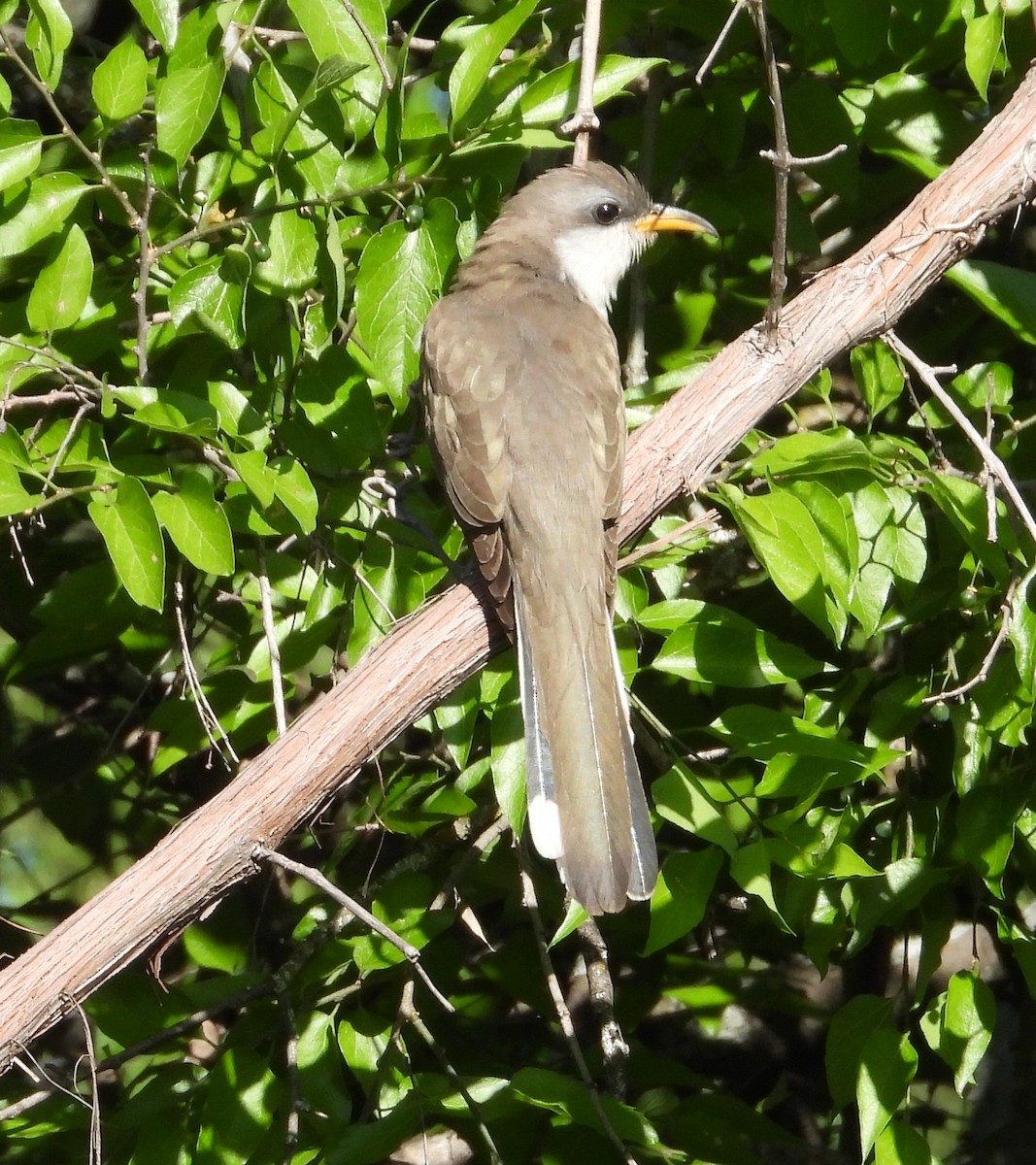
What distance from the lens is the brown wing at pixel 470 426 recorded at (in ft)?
10.5

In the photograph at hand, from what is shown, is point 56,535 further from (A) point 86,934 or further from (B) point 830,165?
(B) point 830,165

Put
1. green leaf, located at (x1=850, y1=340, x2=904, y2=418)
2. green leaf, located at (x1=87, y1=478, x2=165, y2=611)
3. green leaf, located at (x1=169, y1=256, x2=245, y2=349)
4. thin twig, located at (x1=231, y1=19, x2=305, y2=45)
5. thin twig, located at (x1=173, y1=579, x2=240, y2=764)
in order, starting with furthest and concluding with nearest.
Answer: green leaf, located at (x1=850, y1=340, x2=904, y2=418) < thin twig, located at (x1=173, y1=579, x2=240, y2=764) < thin twig, located at (x1=231, y1=19, x2=305, y2=45) < green leaf, located at (x1=169, y1=256, x2=245, y2=349) < green leaf, located at (x1=87, y1=478, x2=165, y2=611)

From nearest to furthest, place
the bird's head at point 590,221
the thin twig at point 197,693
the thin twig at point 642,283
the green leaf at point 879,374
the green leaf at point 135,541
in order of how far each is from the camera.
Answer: the green leaf at point 135,541
the thin twig at point 197,693
the green leaf at point 879,374
the thin twig at point 642,283
the bird's head at point 590,221

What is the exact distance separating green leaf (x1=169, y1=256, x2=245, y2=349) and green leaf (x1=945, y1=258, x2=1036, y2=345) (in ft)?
5.31

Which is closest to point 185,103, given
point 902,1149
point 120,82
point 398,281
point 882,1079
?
point 120,82

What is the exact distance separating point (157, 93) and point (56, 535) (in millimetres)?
1661

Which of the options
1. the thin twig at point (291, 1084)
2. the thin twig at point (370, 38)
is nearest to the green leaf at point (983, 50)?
Result: the thin twig at point (370, 38)

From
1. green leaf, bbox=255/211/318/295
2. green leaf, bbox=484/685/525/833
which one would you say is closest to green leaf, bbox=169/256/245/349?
green leaf, bbox=255/211/318/295

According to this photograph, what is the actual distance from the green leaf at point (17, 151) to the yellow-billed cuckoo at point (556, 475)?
3.91 ft

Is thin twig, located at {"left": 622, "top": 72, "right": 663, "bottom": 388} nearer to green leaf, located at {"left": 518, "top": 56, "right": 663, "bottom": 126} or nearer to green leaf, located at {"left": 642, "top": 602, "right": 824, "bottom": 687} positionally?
green leaf, located at {"left": 518, "top": 56, "right": 663, "bottom": 126}

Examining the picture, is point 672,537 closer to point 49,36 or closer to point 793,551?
point 793,551

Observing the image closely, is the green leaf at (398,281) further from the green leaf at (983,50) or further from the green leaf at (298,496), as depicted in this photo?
the green leaf at (983,50)

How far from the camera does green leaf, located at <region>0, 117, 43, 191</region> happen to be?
2609mm

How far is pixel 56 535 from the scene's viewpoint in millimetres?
3936
